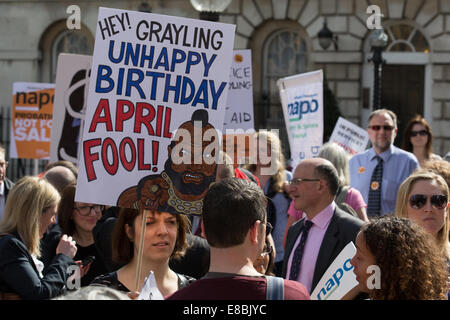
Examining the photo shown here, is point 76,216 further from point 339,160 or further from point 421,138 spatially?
point 421,138

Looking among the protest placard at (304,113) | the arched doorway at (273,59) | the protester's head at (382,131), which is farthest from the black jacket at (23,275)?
the arched doorway at (273,59)

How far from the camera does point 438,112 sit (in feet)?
63.7

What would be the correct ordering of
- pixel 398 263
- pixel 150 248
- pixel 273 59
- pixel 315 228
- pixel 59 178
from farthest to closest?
pixel 273 59 < pixel 59 178 < pixel 315 228 < pixel 150 248 < pixel 398 263

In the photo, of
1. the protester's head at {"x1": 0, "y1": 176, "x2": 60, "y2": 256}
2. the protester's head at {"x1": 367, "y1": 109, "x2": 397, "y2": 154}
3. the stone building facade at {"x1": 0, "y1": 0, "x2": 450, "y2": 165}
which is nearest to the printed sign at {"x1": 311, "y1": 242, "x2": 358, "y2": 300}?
the protester's head at {"x1": 0, "y1": 176, "x2": 60, "y2": 256}

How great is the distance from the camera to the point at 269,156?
725 centimetres

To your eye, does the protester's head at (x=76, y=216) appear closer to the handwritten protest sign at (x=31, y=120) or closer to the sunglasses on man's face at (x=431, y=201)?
the sunglasses on man's face at (x=431, y=201)

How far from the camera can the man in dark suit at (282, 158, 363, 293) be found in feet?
15.4

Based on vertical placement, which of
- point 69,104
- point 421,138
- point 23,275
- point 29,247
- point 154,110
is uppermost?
point 69,104

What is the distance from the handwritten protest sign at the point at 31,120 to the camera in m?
10.5

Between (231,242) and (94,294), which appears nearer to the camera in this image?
(94,294)

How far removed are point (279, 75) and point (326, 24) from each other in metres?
1.91

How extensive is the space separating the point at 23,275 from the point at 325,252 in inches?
66.4

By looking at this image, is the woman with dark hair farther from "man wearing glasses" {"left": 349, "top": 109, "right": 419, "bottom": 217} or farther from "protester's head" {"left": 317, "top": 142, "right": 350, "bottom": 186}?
"man wearing glasses" {"left": 349, "top": 109, "right": 419, "bottom": 217}

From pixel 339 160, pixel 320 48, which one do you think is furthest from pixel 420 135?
pixel 320 48
